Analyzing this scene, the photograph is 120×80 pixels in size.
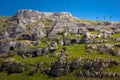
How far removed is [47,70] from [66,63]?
12660mm


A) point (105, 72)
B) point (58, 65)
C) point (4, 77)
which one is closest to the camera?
point (105, 72)

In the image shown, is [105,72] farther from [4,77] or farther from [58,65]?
[4,77]

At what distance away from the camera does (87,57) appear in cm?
18712

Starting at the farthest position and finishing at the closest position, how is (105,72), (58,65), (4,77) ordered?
1. (4,77)
2. (58,65)
3. (105,72)

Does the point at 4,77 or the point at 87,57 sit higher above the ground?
the point at 87,57

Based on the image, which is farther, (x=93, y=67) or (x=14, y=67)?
(x=14, y=67)

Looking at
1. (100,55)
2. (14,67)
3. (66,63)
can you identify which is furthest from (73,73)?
(14,67)

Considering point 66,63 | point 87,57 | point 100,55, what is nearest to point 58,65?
point 66,63

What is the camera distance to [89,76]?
16700cm

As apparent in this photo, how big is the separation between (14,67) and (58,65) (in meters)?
34.8

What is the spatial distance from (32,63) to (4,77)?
20.1 m

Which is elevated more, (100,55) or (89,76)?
(100,55)

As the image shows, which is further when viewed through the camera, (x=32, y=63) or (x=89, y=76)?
(x=32, y=63)

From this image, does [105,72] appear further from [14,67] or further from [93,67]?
[14,67]
